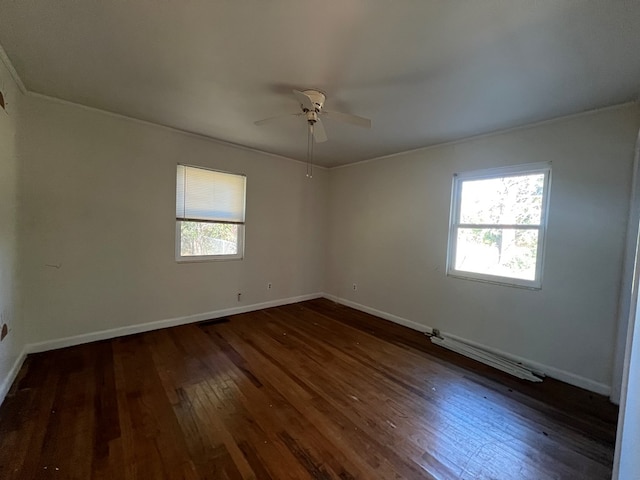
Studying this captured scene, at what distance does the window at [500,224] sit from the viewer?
9.49 feet

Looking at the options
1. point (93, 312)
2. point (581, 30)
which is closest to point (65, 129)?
point (93, 312)

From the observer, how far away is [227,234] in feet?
13.6

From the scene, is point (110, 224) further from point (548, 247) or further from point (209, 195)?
point (548, 247)

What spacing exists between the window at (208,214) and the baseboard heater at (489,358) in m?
3.19

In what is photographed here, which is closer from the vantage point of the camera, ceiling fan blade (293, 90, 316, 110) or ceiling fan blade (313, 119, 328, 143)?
ceiling fan blade (293, 90, 316, 110)

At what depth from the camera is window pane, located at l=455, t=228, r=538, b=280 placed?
2.95m

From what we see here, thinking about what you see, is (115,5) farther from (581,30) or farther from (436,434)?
(436,434)

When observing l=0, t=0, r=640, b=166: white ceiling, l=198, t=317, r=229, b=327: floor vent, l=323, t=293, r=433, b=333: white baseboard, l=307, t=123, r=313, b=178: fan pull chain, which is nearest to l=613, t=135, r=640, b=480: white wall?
l=0, t=0, r=640, b=166: white ceiling

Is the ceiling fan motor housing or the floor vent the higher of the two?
the ceiling fan motor housing

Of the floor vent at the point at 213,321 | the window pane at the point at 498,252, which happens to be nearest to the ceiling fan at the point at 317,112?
the window pane at the point at 498,252

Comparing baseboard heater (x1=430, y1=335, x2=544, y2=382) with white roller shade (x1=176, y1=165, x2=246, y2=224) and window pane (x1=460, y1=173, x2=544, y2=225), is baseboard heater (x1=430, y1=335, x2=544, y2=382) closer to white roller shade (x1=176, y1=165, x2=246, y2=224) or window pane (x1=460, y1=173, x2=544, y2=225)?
window pane (x1=460, y1=173, x2=544, y2=225)

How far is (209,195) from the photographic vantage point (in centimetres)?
392

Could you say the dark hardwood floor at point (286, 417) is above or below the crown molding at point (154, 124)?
below

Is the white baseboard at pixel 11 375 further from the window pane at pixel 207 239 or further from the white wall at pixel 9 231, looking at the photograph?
the window pane at pixel 207 239
